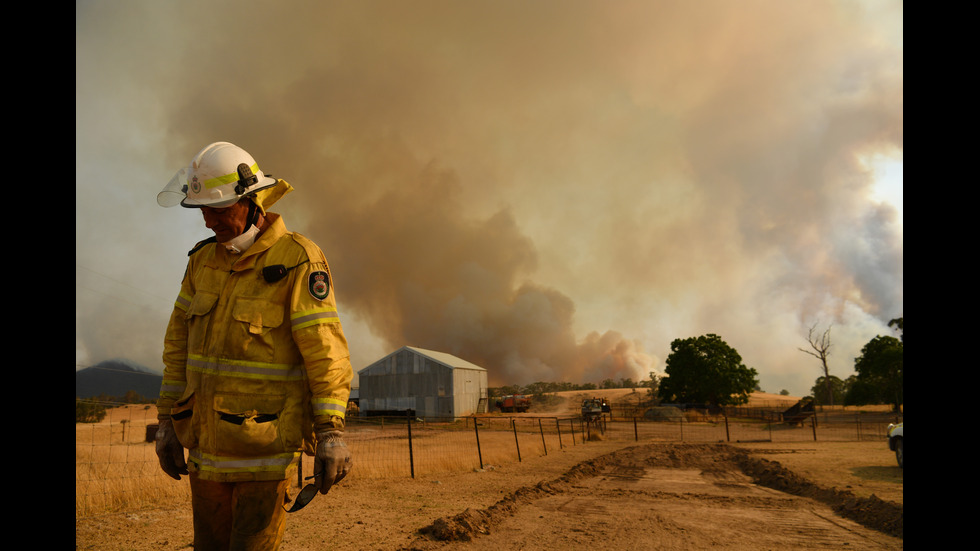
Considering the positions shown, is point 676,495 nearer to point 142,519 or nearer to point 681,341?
point 142,519

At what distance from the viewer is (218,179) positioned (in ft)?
9.37

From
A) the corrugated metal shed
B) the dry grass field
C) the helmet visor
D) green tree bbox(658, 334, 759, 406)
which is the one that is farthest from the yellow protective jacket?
green tree bbox(658, 334, 759, 406)

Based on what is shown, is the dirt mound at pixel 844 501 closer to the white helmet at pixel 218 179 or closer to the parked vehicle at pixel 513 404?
the white helmet at pixel 218 179

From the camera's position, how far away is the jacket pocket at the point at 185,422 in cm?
274

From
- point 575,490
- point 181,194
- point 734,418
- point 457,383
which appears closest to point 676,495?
point 575,490

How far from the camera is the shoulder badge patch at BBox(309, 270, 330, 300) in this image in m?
2.77

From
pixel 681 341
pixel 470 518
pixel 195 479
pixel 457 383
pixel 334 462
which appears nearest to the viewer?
pixel 334 462

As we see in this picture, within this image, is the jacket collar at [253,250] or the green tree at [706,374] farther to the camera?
the green tree at [706,374]

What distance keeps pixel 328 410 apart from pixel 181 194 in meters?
1.52

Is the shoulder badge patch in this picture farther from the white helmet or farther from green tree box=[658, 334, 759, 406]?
green tree box=[658, 334, 759, 406]

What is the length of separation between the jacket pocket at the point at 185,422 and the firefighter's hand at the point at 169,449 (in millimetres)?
110

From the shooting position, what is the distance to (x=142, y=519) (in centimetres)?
655

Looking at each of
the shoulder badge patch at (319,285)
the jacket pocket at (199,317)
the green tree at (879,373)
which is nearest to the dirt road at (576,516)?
the jacket pocket at (199,317)

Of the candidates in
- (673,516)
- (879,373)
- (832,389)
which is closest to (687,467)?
(673,516)
